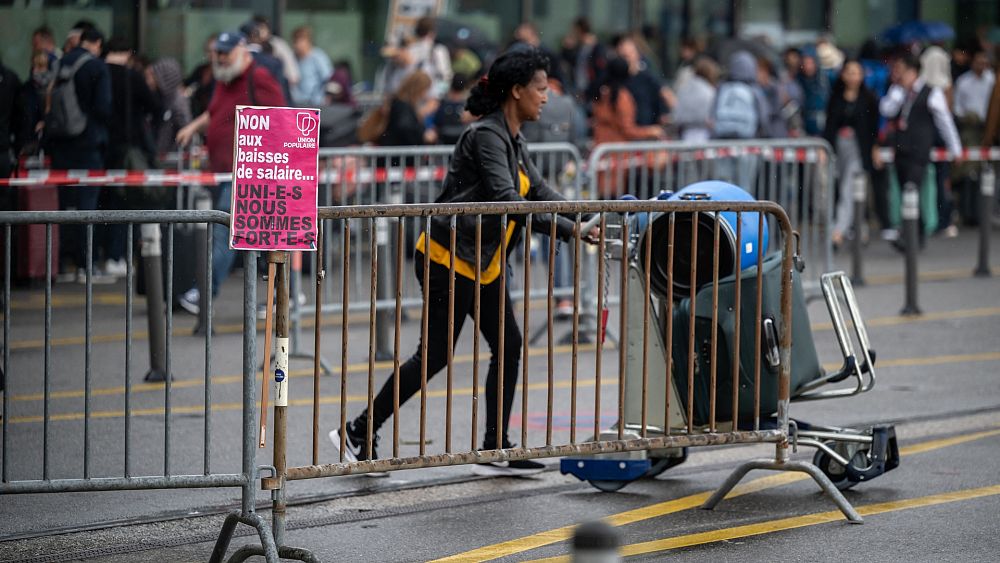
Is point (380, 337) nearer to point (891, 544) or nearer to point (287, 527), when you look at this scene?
point (287, 527)

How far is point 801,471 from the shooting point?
21.1ft

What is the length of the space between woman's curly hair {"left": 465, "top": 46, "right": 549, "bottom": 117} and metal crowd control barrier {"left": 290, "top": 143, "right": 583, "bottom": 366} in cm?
304

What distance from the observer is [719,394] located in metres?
6.65

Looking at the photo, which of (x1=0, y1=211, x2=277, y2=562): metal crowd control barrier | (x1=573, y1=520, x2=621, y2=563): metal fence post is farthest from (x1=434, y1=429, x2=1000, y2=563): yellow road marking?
(x1=573, y1=520, x2=621, y2=563): metal fence post

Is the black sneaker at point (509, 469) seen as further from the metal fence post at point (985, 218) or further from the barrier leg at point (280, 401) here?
the metal fence post at point (985, 218)

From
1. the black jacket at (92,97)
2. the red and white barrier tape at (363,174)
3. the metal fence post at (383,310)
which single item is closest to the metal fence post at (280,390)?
the metal fence post at (383,310)

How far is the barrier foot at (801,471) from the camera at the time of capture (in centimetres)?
635

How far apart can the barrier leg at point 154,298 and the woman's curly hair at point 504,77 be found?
2889 millimetres

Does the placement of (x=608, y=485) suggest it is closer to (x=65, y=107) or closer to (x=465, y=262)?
(x=465, y=262)

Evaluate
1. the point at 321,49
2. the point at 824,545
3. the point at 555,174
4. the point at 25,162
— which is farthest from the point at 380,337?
the point at 321,49

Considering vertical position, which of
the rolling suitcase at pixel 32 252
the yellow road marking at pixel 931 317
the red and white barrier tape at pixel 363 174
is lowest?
the yellow road marking at pixel 931 317

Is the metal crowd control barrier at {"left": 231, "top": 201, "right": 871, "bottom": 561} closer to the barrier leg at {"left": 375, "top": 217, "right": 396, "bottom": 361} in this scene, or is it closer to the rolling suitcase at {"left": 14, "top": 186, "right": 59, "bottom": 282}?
the rolling suitcase at {"left": 14, "top": 186, "right": 59, "bottom": 282}

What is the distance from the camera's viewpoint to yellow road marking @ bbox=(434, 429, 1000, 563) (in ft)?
19.5

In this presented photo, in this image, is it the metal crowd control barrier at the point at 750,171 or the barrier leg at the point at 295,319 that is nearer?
the barrier leg at the point at 295,319
